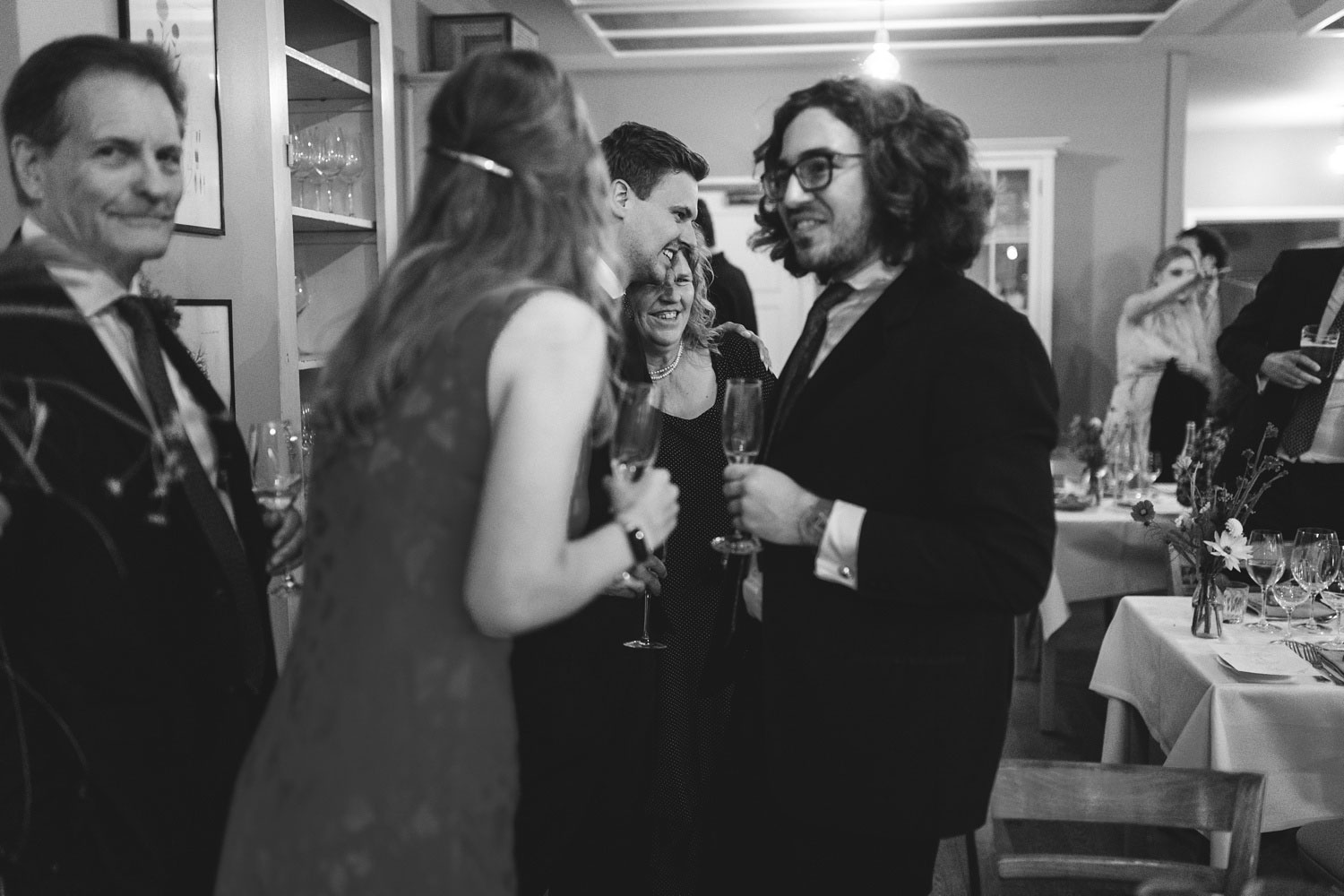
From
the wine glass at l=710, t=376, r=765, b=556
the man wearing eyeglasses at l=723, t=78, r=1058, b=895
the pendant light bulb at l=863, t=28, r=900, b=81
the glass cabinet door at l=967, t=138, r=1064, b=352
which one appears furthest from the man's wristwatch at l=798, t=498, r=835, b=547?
the glass cabinet door at l=967, t=138, r=1064, b=352

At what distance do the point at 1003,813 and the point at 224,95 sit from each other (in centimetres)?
232

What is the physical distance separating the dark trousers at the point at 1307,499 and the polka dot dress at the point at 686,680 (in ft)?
6.00

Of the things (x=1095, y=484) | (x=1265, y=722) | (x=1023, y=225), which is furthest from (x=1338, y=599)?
(x=1023, y=225)

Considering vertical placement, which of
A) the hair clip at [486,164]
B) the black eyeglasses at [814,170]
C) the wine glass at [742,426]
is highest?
the black eyeglasses at [814,170]

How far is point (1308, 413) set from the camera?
311cm

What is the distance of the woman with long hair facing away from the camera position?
1081 mm

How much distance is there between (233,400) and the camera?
272cm

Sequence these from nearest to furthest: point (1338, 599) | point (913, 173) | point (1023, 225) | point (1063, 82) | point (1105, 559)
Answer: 1. point (913, 173)
2. point (1338, 599)
3. point (1105, 559)
4. point (1023, 225)
5. point (1063, 82)

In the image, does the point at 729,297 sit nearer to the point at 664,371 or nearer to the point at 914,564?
the point at 664,371

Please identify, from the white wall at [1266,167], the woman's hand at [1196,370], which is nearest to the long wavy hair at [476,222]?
the woman's hand at [1196,370]

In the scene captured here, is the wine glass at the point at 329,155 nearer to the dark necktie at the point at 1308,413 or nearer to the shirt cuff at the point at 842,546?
the shirt cuff at the point at 842,546

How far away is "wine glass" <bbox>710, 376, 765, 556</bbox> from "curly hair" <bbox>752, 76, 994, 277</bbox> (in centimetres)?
26

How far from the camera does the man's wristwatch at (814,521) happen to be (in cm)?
138

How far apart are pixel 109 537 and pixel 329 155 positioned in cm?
236
